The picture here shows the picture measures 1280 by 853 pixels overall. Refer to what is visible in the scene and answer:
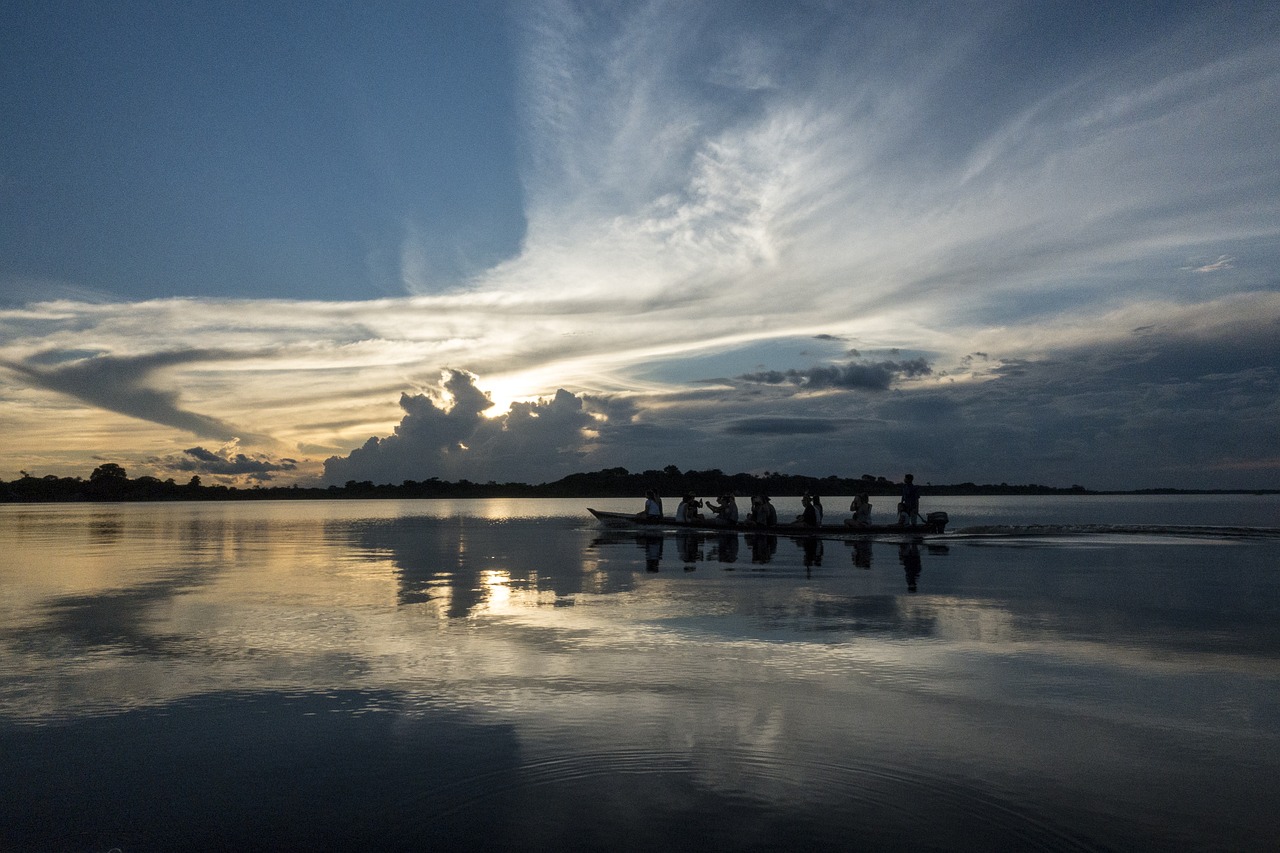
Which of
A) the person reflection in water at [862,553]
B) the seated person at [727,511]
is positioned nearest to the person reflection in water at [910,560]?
the person reflection in water at [862,553]

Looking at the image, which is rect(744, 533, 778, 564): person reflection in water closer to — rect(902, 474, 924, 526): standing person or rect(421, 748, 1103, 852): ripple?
rect(902, 474, 924, 526): standing person

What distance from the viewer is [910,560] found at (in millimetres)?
34312

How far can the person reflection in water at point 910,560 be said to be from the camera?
26656 mm

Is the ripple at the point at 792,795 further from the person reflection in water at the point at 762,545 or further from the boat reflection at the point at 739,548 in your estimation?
the person reflection in water at the point at 762,545

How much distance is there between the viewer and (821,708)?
37.7ft

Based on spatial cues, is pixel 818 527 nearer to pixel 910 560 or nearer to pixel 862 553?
pixel 862 553

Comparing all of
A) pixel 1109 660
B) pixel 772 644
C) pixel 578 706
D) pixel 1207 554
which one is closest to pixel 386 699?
pixel 578 706

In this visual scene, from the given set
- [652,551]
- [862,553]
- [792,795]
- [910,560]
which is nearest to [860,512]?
[862,553]

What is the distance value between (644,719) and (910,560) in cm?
2571

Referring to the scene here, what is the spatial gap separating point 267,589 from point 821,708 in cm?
1989

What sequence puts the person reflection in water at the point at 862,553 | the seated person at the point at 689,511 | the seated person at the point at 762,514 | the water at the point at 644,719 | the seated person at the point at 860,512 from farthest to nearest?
the seated person at the point at 689,511 < the seated person at the point at 762,514 < the seated person at the point at 860,512 < the person reflection in water at the point at 862,553 < the water at the point at 644,719

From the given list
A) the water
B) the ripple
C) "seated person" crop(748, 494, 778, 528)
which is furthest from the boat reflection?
the ripple

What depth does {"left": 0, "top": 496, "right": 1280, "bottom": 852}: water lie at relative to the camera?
308 inches

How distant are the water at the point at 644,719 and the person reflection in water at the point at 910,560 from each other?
2.15 m
